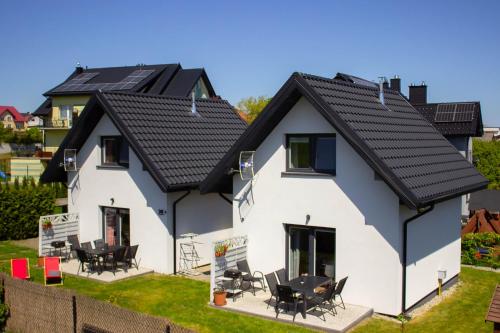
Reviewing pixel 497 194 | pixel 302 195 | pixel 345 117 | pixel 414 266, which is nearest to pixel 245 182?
pixel 302 195

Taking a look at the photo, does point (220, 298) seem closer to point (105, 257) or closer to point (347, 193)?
point (347, 193)

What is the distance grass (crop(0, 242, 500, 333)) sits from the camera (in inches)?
488

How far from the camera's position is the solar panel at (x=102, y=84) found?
44.9 meters

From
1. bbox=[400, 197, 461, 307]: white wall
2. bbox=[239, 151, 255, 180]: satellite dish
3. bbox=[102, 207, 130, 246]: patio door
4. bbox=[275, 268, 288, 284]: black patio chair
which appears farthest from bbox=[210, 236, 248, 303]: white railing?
bbox=[102, 207, 130, 246]: patio door

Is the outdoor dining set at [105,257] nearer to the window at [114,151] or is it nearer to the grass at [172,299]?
the grass at [172,299]

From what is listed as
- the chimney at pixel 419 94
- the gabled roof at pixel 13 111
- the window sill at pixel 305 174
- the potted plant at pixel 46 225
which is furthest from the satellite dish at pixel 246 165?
the gabled roof at pixel 13 111

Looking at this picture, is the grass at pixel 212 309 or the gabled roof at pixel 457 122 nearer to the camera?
the grass at pixel 212 309

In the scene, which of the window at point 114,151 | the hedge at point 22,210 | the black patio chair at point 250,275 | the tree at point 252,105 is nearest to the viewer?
the black patio chair at point 250,275

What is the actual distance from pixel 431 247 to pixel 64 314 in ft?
30.7

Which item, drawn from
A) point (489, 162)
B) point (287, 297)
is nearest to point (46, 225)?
point (287, 297)

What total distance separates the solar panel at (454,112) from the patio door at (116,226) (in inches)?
651

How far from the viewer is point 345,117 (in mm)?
13281

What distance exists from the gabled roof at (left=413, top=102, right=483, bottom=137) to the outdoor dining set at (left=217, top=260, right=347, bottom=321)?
1533 cm

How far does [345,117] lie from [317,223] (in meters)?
2.85
